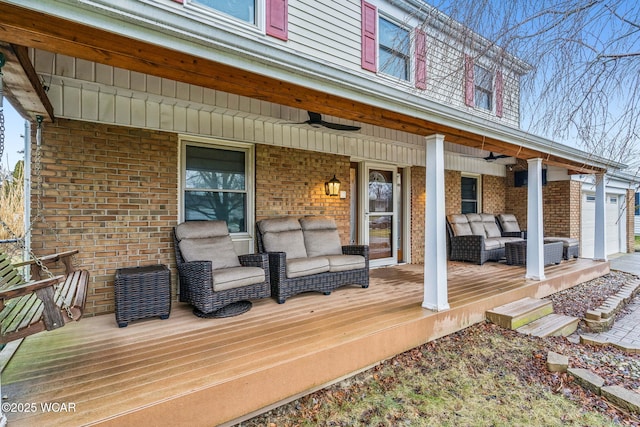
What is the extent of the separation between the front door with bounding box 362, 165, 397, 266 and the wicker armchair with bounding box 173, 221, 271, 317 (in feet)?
9.12

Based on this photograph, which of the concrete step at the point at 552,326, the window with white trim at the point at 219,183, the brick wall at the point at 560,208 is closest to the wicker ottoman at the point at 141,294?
the window with white trim at the point at 219,183

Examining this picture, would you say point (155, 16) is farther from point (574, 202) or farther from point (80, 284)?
point (574, 202)

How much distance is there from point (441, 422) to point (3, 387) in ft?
9.48

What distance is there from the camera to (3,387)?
2.05m

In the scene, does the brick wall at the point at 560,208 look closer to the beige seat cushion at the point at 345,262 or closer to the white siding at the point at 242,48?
the beige seat cushion at the point at 345,262

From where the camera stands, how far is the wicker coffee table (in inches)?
241

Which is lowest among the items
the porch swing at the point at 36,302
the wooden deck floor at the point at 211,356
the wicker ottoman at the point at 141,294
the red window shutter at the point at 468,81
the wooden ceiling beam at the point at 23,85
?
the wooden deck floor at the point at 211,356

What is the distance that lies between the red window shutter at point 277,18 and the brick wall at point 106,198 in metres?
2.14

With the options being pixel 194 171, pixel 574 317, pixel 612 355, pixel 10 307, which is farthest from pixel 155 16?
pixel 574 317

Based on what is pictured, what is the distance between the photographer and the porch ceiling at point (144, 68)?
→ 5.31ft

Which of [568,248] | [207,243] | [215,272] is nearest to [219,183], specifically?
[207,243]

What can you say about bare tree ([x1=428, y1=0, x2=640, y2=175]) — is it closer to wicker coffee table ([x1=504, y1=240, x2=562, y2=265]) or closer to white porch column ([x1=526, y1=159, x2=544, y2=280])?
white porch column ([x1=526, y1=159, x2=544, y2=280])

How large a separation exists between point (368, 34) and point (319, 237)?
11.7ft

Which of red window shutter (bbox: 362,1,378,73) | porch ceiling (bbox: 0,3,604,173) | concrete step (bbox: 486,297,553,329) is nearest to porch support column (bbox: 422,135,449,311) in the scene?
porch ceiling (bbox: 0,3,604,173)
